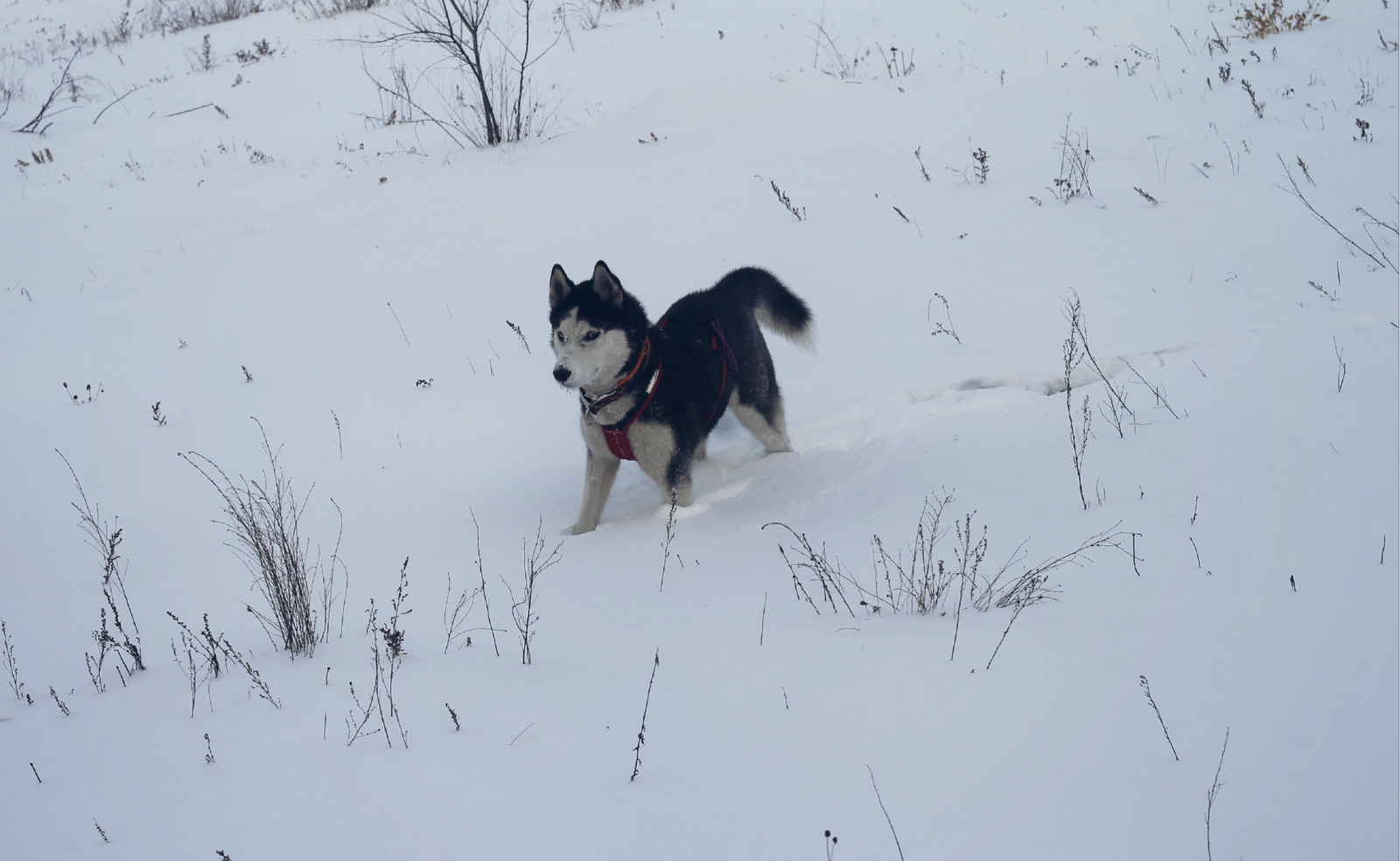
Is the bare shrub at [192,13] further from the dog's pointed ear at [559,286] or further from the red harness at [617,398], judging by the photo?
the red harness at [617,398]

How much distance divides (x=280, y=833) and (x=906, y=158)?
8141 millimetres

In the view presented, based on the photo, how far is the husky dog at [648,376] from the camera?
4164 millimetres

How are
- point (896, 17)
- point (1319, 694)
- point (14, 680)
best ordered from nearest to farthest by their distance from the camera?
point (1319, 694), point (14, 680), point (896, 17)

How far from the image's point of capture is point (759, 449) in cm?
536

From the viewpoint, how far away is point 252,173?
992 centimetres

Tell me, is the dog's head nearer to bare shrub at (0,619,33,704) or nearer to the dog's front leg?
the dog's front leg

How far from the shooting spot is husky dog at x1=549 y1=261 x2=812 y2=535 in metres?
4.16

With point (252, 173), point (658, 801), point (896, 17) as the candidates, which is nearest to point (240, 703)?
point (658, 801)

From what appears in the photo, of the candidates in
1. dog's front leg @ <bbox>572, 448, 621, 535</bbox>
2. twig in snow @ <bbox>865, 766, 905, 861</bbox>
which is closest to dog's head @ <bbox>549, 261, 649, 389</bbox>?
dog's front leg @ <bbox>572, 448, 621, 535</bbox>

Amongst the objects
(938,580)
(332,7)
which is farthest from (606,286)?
(332,7)

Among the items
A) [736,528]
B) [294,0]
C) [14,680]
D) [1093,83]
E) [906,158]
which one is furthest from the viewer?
[294,0]

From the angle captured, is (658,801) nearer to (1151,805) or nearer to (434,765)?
(434,765)

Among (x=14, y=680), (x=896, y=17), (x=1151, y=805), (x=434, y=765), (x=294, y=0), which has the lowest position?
(x=1151, y=805)

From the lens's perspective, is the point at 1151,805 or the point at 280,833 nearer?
the point at 1151,805
